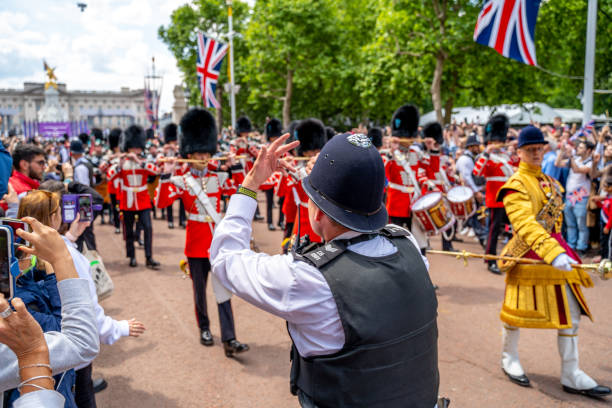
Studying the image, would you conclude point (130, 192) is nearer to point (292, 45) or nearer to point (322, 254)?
point (322, 254)

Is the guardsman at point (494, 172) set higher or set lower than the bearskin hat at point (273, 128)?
lower

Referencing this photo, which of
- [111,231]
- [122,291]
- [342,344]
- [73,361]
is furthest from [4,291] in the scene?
[111,231]

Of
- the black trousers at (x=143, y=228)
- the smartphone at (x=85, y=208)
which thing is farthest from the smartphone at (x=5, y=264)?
the black trousers at (x=143, y=228)

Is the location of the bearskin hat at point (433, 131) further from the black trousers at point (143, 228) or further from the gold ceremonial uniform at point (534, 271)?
the gold ceremonial uniform at point (534, 271)

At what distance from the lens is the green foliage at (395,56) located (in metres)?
17.2

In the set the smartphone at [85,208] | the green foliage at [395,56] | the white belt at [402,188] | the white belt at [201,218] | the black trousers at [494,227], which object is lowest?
the black trousers at [494,227]

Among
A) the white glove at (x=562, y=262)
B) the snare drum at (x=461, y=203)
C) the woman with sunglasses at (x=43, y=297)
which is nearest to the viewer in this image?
the woman with sunglasses at (x=43, y=297)

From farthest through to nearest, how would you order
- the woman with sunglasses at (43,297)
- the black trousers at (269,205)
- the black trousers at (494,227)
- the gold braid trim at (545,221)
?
the black trousers at (269,205) → the black trousers at (494,227) → the gold braid trim at (545,221) → the woman with sunglasses at (43,297)

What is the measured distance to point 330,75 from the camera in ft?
88.6

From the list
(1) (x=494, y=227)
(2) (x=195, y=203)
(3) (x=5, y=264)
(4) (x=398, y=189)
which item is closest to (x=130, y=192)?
(2) (x=195, y=203)

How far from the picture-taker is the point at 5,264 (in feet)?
5.44

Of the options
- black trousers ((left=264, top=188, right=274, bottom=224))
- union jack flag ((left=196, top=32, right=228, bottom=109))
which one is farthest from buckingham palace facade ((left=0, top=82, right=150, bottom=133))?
black trousers ((left=264, top=188, right=274, bottom=224))

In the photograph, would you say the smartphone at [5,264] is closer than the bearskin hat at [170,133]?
Yes

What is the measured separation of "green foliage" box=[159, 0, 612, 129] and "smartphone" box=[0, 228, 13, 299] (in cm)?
1562
